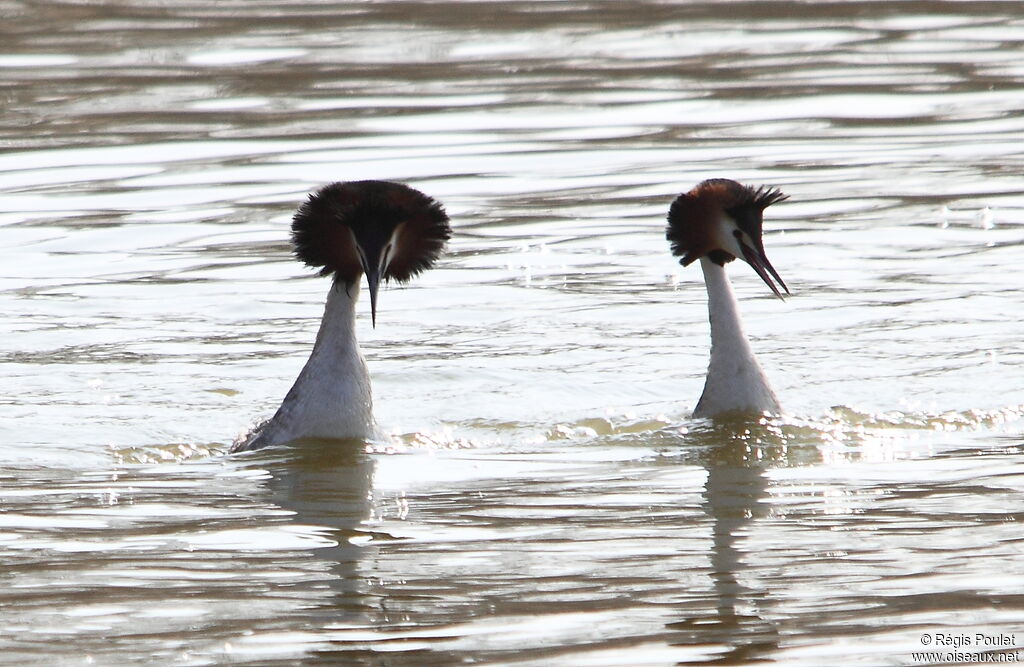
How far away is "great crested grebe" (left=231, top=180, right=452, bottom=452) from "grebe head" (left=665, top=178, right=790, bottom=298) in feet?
4.89

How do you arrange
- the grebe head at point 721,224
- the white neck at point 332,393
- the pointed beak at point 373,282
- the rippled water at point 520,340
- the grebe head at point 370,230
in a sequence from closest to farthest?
the rippled water at point 520,340, the pointed beak at point 373,282, the grebe head at point 370,230, the white neck at point 332,393, the grebe head at point 721,224

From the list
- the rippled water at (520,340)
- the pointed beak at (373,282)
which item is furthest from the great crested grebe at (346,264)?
the rippled water at (520,340)

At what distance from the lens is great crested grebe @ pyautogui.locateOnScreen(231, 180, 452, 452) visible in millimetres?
9336

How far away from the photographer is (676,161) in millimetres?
17781

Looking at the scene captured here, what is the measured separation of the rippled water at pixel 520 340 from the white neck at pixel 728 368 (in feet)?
0.71

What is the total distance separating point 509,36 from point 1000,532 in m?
18.9

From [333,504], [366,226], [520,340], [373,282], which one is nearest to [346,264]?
[366,226]

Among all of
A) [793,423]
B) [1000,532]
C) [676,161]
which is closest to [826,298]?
[793,423]

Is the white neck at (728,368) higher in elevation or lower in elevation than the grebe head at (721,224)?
lower

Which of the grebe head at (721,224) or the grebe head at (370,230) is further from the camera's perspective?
the grebe head at (721,224)

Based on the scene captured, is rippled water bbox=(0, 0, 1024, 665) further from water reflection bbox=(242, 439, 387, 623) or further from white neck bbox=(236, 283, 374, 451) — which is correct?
white neck bbox=(236, 283, 374, 451)

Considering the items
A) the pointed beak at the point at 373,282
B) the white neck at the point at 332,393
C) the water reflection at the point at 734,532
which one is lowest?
the water reflection at the point at 734,532

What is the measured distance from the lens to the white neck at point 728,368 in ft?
33.8

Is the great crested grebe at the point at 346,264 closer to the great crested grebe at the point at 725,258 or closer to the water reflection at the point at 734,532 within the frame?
the great crested grebe at the point at 725,258
